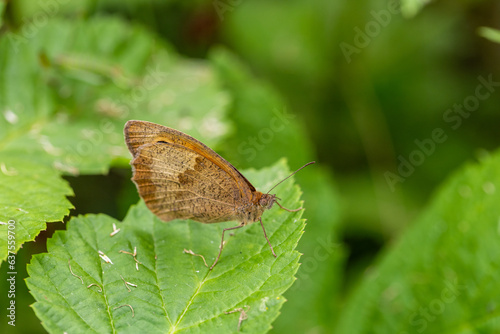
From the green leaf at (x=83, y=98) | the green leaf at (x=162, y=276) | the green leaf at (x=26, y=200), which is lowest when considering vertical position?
the green leaf at (x=162, y=276)

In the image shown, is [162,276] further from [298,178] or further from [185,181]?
[298,178]

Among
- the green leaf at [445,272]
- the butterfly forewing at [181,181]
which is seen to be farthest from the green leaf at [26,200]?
the green leaf at [445,272]

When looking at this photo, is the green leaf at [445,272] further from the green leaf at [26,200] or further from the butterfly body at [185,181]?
the green leaf at [26,200]

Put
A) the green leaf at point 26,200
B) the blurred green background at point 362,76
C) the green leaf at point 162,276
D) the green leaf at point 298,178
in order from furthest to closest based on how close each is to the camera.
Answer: the blurred green background at point 362,76
the green leaf at point 298,178
the green leaf at point 26,200
the green leaf at point 162,276

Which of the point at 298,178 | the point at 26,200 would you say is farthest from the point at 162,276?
the point at 298,178

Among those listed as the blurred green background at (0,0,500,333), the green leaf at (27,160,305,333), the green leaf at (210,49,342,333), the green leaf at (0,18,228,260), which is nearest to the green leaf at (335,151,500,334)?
the green leaf at (210,49,342,333)

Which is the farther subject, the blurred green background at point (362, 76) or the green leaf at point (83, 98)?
the blurred green background at point (362, 76)
